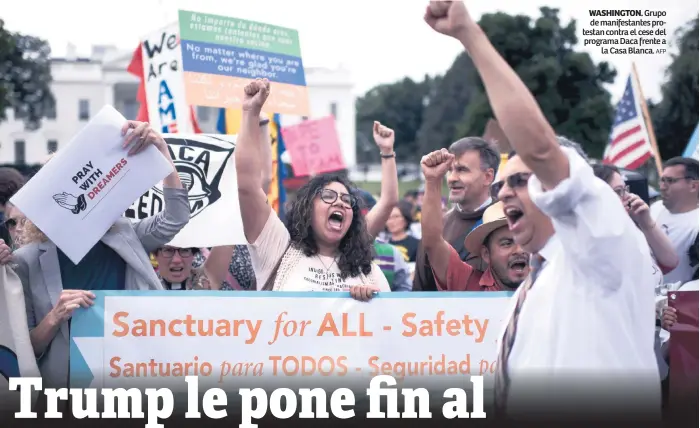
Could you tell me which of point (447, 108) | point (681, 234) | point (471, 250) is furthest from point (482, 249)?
point (447, 108)

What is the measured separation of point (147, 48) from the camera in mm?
8586

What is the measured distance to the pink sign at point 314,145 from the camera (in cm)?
1230

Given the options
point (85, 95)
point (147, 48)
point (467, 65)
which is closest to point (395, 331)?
point (147, 48)

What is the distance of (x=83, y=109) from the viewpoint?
99.2 m

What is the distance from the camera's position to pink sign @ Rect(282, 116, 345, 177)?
12297mm

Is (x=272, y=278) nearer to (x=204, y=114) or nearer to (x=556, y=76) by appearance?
(x=556, y=76)

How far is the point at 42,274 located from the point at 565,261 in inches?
107

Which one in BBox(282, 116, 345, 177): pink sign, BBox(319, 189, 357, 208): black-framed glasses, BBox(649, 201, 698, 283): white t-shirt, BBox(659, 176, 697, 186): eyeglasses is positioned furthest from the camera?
BBox(282, 116, 345, 177): pink sign

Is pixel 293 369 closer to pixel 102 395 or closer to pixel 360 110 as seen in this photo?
pixel 102 395

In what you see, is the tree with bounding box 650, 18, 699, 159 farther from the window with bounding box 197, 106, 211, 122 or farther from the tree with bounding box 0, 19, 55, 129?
the window with bounding box 197, 106, 211, 122

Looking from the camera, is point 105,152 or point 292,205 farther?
point 292,205

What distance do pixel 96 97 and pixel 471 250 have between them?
9710 cm

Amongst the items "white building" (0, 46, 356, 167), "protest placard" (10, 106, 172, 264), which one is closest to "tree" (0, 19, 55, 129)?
"protest placard" (10, 106, 172, 264)

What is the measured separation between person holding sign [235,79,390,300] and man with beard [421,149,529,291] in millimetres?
307
